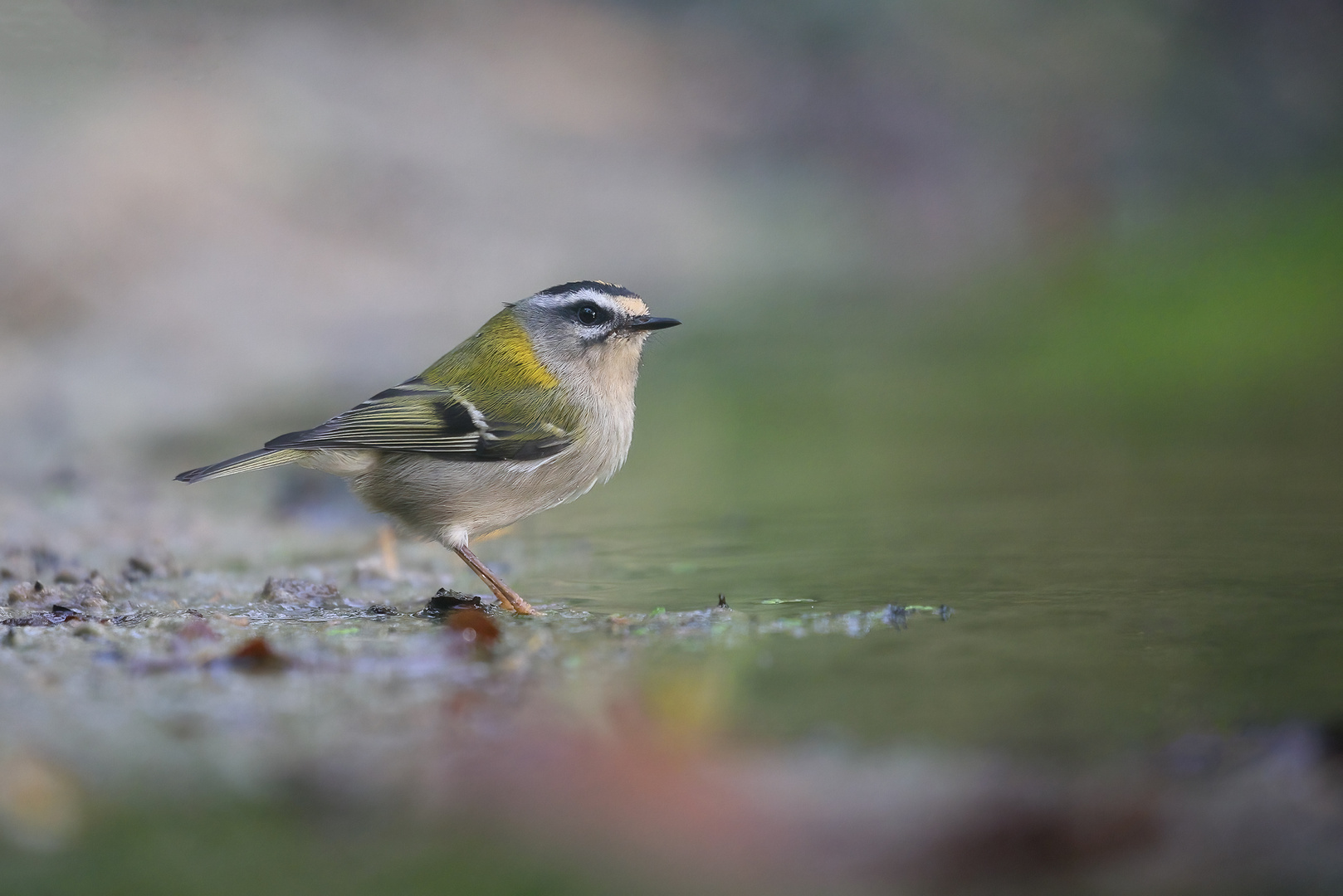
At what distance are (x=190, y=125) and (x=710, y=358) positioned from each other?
5174 mm

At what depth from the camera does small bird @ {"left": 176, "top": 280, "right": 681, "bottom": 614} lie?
408 centimetres

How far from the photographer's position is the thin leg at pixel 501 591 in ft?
12.0

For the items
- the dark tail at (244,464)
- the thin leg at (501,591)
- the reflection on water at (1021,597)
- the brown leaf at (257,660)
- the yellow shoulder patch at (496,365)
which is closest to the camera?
the reflection on water at (1021,597)

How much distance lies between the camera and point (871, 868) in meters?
1.78

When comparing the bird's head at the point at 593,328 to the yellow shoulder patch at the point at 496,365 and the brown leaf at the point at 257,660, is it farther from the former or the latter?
the brown leaf at the point at 257,660

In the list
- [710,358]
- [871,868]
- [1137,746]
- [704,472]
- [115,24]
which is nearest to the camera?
[871,868]

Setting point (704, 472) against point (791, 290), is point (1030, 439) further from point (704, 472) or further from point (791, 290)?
point (791, 290)

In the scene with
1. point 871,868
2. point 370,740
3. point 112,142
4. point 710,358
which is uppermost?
point 112,142

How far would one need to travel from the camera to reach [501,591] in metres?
3.79

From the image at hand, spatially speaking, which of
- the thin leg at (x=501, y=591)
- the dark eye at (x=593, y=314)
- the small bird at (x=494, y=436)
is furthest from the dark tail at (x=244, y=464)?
the dark eye at (x=593, y=314)

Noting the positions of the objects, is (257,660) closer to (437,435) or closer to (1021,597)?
(437,435)

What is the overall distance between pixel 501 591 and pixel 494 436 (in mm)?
562

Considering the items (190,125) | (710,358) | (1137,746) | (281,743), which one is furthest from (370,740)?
(190,125)

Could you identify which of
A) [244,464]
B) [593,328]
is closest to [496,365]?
[593,328]
